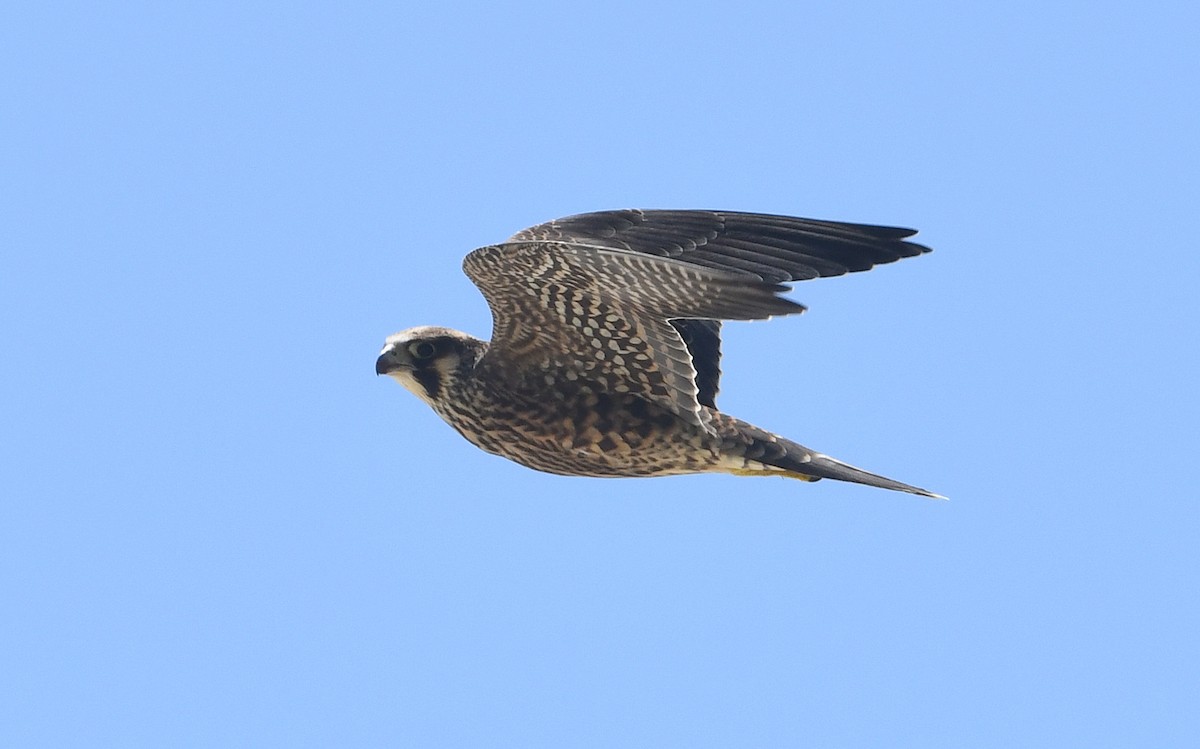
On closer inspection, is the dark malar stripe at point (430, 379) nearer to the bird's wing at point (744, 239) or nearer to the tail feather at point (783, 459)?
the bird's wing at point (744, 239)

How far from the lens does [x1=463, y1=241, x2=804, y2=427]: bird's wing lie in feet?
31.1

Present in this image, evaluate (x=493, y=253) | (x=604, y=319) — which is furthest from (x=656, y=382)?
(x=493, y=253)

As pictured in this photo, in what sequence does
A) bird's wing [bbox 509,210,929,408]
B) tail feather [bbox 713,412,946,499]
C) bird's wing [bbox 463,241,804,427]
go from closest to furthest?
bird's wing [bbox 463,241,804,427] → bird's wing [bbox 509,210,929,408] → tail feather [bbox 713,412,946,499]

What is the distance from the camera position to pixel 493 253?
32.6ft

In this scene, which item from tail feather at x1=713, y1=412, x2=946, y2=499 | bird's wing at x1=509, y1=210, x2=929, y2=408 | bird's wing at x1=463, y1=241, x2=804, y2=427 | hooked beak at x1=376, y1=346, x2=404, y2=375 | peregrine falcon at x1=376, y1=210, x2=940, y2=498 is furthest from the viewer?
hooked beak at x1=376, y1=346, x2=404, y2=375

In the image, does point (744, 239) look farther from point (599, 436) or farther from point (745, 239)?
point (599, 436)

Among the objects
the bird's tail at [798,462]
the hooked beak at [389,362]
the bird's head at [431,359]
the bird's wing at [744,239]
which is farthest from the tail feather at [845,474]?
the hooked beak at [389,362]

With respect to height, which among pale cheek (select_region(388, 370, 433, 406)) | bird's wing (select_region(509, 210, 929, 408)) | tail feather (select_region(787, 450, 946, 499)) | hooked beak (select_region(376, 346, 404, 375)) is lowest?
tail feather (select_region(787, 450, 946, 499))

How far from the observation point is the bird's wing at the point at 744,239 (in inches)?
398

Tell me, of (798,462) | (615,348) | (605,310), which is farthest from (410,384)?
(798,462)

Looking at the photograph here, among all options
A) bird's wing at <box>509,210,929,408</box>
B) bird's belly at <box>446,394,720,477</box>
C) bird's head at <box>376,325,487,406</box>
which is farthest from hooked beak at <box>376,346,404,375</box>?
bird's wing at <box>509,210,929,408</box>

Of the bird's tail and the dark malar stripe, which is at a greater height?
the dark malar stripe

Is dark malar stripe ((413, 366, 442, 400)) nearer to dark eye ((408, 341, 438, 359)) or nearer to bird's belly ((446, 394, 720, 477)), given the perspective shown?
dark eye ((408, 341, 438, 359))

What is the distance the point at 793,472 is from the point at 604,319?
5.63 feet
